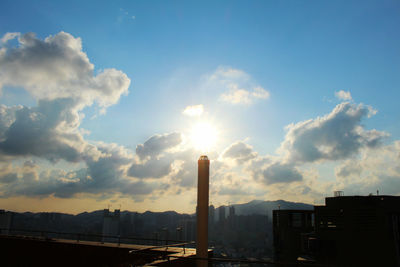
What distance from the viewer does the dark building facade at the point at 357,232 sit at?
31000mm

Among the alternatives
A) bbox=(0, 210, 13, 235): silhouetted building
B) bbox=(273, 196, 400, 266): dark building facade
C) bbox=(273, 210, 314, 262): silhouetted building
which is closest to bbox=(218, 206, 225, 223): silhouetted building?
bbox=(273, 210, 314, 262): silhouetted building

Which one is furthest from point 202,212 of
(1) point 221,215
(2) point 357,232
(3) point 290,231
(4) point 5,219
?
(1) point 221,215

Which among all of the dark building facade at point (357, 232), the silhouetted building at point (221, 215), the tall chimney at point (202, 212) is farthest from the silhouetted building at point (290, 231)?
the silhouetted building at point (221, 215)

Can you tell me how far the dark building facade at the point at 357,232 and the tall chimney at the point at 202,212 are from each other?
28.1 m

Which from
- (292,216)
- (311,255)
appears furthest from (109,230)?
(311,255)

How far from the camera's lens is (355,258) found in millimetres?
33094

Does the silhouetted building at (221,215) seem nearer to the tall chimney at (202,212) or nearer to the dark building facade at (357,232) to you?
the dark building facade at (357,232)

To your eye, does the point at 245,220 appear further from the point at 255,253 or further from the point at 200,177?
the point at 200,177

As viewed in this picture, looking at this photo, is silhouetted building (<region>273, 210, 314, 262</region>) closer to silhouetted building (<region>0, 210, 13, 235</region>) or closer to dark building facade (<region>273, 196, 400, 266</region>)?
dark building facade (<region>273, 196, 400, 266</region>)

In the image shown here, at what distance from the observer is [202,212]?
10.8 meters

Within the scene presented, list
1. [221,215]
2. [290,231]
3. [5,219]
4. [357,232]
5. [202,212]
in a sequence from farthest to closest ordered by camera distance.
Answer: [221,215] < [290,231] < [5,219] < [357,232] < [202,212]

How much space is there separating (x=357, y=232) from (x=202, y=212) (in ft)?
97.7

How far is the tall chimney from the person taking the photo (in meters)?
10.7

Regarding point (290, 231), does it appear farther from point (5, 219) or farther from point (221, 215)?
point (221, 215)
